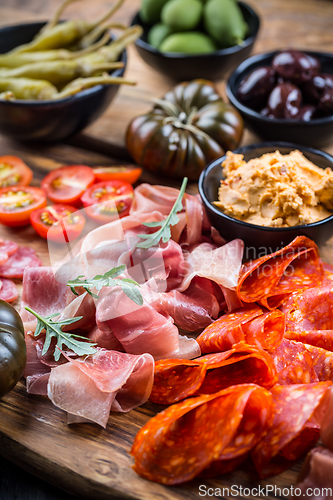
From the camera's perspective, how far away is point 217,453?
1.11m

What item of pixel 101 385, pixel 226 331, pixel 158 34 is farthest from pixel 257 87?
pixel 101 385

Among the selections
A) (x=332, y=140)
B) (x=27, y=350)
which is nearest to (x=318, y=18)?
(x=332, y=140)

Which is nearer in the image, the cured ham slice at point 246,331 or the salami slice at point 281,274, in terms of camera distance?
the cured ham slice at point 246,331

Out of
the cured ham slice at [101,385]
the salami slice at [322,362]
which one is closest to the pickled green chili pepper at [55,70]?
the cured ham slice at [101,385]

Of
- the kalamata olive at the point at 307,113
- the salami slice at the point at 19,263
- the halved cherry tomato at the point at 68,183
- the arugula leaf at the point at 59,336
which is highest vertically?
the kalamata olive at the point at 307,113

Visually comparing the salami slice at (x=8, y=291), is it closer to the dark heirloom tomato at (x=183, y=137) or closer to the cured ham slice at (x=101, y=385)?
the cured ham slice at (x=101, y=385)

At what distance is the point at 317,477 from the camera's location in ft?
3.53

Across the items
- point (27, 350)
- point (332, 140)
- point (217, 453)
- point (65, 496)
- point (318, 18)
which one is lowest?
point (65, 496)

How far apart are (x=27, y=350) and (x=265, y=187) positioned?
1.00m

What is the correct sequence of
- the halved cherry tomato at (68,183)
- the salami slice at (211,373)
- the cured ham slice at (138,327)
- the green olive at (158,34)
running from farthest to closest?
the green olive at (158,34) < the halved cherry tomato at (68,183) < the cured ham slice at (138,327) < the salami slice at (211,373)

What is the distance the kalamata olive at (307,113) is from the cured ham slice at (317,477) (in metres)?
1.55

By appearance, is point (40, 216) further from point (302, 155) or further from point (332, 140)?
point (332, 140)

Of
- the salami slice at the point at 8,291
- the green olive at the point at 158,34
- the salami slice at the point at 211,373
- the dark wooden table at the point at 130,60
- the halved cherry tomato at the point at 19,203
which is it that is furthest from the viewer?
the green olive at the point at 158,34

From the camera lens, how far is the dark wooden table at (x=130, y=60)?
2.42m
